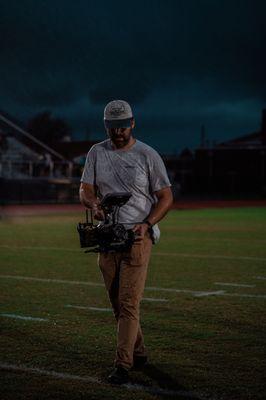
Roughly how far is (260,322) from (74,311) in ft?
7.11

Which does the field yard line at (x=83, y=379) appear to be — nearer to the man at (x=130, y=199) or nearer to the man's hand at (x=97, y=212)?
the man at (x=130, y=199)

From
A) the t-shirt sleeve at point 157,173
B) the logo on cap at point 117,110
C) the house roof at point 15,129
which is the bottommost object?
the t-shirt sleeve at point 157,173

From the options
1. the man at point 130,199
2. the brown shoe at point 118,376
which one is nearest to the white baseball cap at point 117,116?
the man at point 130,199

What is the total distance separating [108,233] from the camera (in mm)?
6137

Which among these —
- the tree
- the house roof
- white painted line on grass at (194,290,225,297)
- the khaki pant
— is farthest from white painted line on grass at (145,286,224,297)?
the tree

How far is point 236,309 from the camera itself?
955 cm

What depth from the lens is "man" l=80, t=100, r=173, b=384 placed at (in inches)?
250

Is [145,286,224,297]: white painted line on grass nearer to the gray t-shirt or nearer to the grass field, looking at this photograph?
the grass field

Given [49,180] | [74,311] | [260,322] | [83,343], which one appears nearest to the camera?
[83,343]

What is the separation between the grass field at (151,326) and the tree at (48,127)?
77709 mm

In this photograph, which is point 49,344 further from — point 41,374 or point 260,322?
point 260,322

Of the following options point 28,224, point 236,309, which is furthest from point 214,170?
point 236,309

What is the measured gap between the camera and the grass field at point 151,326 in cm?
614

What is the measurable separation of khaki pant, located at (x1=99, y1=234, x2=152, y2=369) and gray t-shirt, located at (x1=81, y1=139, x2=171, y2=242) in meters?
0.26
